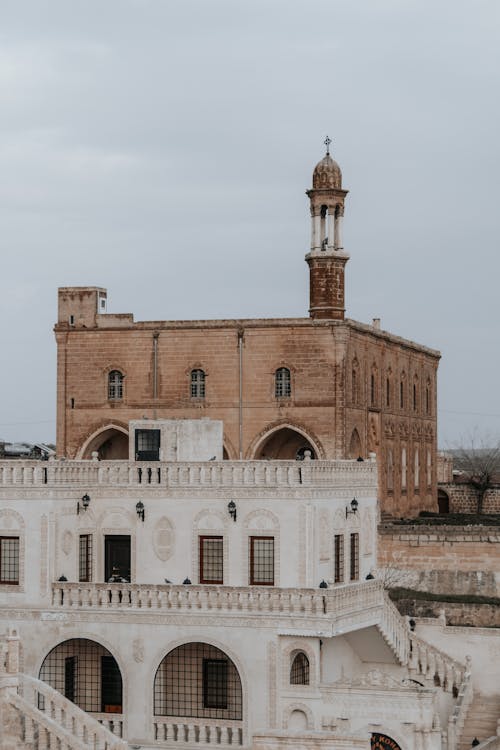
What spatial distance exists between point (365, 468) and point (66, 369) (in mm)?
24358

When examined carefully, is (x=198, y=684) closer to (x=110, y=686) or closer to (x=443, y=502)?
(x=110, y=686)

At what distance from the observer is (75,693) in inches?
1395

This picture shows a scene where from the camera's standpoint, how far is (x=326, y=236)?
58.0m

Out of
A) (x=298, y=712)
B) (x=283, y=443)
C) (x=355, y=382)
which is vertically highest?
(x=355, y=382)

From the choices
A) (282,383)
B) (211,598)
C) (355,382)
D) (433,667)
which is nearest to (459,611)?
(433,667)

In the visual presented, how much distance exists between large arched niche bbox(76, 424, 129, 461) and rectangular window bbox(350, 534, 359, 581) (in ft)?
74.0

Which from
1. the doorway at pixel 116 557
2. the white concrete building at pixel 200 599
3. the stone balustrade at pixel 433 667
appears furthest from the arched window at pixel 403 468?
the doorway at pixel 116 557

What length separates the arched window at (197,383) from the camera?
5784 centimetres

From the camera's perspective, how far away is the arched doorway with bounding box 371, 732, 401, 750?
3344cm

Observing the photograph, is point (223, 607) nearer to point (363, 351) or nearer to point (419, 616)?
point (419, 616)

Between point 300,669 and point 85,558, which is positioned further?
point 85,558

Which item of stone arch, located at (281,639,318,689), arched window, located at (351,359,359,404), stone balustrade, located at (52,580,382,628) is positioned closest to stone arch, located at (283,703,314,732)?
stone arch, located at (281,639,318,689)

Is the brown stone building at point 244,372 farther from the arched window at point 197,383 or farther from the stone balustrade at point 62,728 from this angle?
the stone balustrade at point 62,728

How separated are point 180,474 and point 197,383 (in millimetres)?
22983
